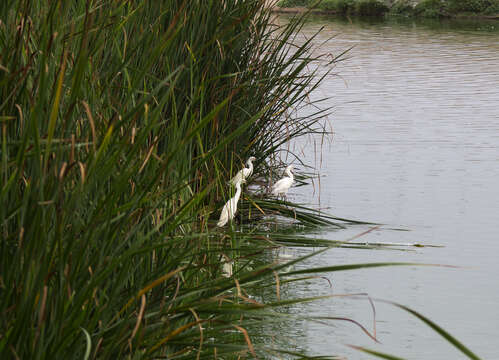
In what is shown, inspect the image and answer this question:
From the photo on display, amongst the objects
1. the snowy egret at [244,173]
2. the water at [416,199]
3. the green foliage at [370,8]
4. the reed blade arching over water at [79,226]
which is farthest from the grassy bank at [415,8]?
the reed blade arching over water at [79,226]

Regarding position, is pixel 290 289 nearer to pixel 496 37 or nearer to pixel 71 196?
pixel 71 196

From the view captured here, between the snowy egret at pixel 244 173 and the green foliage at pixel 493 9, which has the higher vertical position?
the snowy egret at pixel 244 173

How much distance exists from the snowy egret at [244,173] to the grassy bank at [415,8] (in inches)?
928

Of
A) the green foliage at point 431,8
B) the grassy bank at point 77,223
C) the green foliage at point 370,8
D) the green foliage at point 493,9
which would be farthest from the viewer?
the green foliage at point 370,8

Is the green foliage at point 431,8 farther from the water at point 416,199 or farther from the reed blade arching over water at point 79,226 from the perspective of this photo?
the reed blade arching over water at point 79,226

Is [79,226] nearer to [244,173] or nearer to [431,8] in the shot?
[244,173]

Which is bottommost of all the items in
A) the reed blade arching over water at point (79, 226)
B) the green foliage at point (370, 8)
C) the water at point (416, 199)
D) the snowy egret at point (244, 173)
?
the green foliage at point (370, 8)

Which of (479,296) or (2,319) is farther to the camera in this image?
(479,296)

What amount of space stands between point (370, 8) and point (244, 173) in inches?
1082

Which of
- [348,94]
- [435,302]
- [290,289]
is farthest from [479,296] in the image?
[348,94]

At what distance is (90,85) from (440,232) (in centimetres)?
311

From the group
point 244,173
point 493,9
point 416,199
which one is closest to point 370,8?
point 493,9

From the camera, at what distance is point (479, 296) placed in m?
4.07

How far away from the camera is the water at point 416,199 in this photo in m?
3.68
